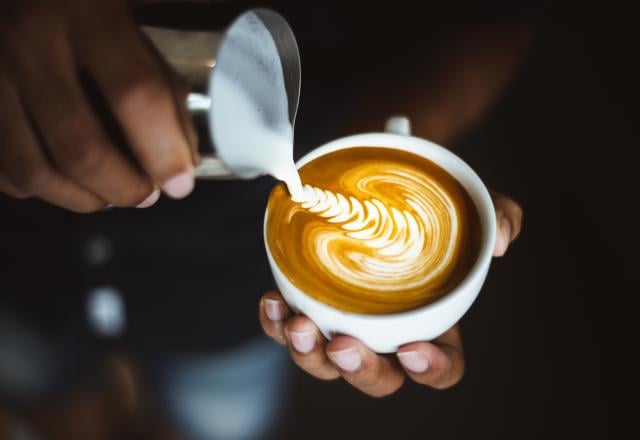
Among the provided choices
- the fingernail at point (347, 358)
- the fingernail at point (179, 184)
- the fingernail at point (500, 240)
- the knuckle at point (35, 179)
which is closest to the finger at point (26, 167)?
the knuckle at point (35, 179)

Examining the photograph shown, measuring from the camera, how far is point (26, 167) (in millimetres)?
609

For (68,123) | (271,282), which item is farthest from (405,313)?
(271,282)

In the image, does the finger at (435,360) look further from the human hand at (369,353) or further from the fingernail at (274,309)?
the fingernail at (274,309)

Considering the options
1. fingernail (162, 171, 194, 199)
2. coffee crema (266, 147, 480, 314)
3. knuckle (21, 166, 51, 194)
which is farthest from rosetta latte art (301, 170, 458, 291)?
knuckle (21, 166, 51, 194)

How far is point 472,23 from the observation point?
1.13m

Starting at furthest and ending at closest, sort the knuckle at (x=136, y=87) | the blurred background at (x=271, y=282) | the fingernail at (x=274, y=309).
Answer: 1. the blurred background at (x=271, y=282)
2. the fingernail at (x=274, y=309)
3. the knuckle at (x=136, y=87)

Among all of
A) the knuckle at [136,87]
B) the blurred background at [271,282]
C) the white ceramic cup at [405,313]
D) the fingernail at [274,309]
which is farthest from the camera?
the blurred background at [271,282]

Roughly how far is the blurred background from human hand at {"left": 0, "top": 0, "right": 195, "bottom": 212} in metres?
0.07

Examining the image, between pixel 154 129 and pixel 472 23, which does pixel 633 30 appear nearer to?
pixel 472 23

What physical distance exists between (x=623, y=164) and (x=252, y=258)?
1.37 meters

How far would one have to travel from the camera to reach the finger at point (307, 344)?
71cm

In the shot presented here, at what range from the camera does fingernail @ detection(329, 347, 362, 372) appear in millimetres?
694

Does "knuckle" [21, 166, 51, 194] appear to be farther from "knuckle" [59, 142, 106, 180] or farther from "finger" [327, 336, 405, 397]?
"finger" [327, 336, 405, 397]

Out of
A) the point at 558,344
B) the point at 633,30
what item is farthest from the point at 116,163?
the point at 633,30
